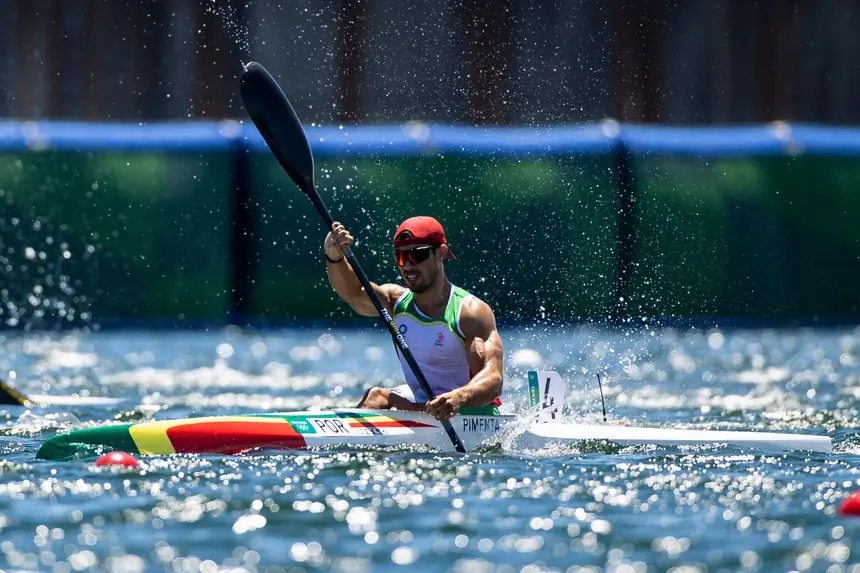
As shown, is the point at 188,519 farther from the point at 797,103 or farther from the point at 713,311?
the point at 797,103

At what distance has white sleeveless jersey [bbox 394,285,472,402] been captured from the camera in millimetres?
8664

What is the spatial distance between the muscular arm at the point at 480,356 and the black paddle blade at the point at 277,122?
4.76ft

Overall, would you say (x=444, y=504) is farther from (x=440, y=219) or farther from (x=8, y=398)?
(x=440, y=219)

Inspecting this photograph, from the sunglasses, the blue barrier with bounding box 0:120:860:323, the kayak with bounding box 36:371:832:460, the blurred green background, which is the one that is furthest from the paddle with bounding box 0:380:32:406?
the blue barrier with bounding box 0:120:860:323

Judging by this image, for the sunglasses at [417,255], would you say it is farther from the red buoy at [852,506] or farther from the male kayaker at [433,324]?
the red buoy at [852,506]

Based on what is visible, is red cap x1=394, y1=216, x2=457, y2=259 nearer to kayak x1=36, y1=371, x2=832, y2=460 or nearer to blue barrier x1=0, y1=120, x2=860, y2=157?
kayak x1=36, y1=371, x2=832, y2=460

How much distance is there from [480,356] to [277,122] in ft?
6.87

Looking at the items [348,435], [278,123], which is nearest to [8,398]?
[278,123]

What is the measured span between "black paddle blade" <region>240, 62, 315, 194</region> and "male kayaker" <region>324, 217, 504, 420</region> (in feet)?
3.03

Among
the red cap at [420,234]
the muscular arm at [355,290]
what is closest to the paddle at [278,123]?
the muscular arm at [355,290]

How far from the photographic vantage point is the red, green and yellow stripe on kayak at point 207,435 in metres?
8.01

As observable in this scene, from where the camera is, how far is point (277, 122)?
9469 mm

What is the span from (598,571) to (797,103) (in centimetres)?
1808

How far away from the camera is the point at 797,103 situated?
2245cm
